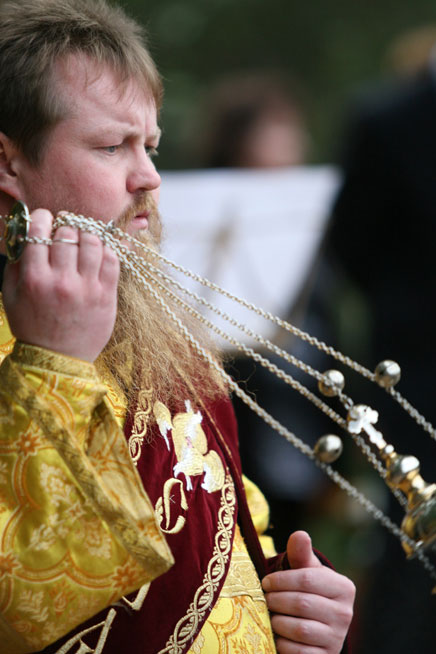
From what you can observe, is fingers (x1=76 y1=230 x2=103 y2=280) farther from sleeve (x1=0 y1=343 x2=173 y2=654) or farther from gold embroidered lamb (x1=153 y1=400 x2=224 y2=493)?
gold embroidered lamb (x1=153 y1=400 x2=224 y2=493)

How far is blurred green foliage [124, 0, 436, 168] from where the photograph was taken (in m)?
9.61

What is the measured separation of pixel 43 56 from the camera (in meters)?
2.09

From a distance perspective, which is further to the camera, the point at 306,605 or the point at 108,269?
the point at 306,605

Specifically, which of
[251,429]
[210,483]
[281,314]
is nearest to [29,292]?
[210,483]

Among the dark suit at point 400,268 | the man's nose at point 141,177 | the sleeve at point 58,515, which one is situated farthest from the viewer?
the dark suit at point 400,268

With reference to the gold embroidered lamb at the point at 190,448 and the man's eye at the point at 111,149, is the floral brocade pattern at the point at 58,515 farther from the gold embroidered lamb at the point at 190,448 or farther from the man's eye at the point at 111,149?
the man's eye at the point at 111,149

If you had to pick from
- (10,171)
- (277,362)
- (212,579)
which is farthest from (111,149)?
(277,362)

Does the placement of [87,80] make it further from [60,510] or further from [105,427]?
[60,510]

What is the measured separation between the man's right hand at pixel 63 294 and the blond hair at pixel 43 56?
1.43 feet

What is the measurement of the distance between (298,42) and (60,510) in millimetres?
8977

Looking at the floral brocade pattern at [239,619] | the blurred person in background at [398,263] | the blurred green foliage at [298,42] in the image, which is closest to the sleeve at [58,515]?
the floral brocade pattern at [239,619]

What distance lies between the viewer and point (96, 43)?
213 cm

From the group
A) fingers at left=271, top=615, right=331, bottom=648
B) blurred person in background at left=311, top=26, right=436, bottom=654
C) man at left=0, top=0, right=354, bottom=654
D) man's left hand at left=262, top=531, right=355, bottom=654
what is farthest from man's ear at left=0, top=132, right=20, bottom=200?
blurred person in background at left=311, top=26, right=436, bottom=654

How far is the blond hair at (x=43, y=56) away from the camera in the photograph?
2082 millimetres
